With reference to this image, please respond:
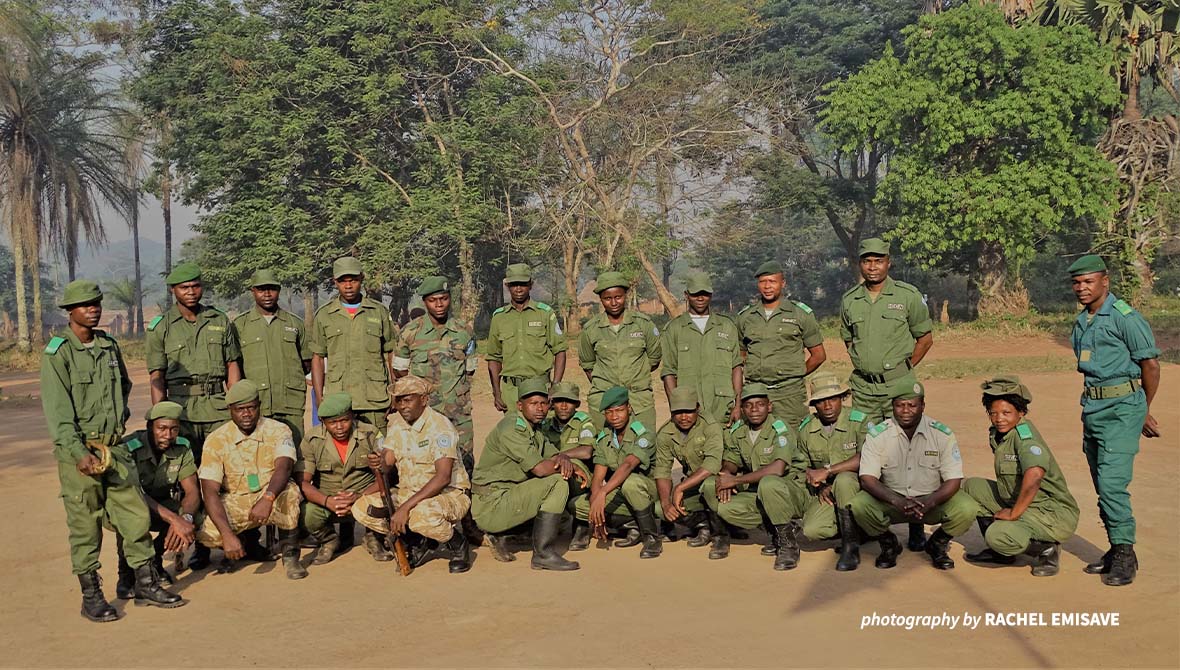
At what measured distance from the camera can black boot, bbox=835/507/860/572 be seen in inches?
229

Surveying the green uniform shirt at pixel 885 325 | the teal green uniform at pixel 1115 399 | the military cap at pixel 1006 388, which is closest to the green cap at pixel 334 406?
the green uniform shirt at pixel 885 325

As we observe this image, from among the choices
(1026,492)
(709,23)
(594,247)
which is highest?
(709,23)

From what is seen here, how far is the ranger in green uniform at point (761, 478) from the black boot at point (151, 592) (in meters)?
3.29

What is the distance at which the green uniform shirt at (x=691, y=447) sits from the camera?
638 centimetres

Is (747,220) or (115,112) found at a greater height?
(115,112)

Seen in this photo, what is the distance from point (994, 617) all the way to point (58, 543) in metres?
6.41

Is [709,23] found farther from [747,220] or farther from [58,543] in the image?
[58,543]

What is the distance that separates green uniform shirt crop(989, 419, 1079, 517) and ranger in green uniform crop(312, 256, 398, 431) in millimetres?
4324

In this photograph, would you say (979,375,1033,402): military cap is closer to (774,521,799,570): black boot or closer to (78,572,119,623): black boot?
(774,521,799,570): black boot

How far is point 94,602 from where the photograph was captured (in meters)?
5.27

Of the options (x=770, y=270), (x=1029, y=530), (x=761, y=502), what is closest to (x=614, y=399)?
(x=761, y=502)

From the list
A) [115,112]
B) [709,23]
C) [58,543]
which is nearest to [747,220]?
[709,23]

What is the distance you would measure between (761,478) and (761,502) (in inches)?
6.4

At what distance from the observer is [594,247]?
24297 mm
